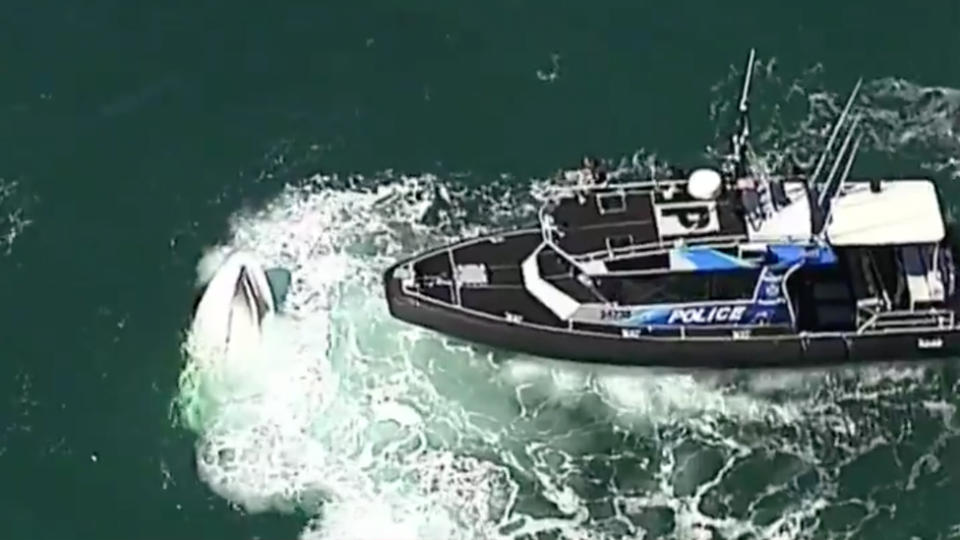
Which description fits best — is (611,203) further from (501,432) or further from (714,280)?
(501,432)

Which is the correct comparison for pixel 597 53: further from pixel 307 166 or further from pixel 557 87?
pixel 307 166

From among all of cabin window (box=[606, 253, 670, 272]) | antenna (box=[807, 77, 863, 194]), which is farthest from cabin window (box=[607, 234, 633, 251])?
antenna (box=[807, 77, 863, 194])

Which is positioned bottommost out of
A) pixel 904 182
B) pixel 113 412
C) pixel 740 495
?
pixel 740 495

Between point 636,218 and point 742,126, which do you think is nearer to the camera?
point 636,218

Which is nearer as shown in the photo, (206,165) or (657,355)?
(657,355)

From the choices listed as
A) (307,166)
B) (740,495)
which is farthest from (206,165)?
(740,495)

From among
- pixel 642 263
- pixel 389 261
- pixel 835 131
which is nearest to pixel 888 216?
pixel 835 131
